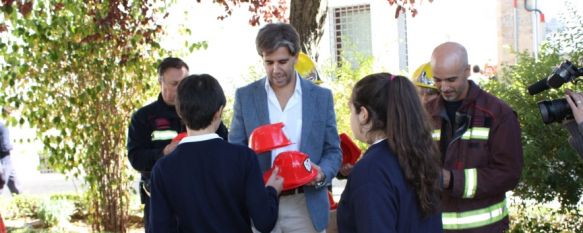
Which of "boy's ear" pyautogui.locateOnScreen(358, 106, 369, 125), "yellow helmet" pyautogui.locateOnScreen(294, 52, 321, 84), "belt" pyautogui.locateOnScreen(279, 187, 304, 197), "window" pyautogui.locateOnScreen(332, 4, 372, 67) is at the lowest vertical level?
"belt" pyautogui.locateOnScreen(279, 187, 304, 197)

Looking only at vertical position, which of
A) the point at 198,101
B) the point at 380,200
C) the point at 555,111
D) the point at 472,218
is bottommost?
the point at 472,218

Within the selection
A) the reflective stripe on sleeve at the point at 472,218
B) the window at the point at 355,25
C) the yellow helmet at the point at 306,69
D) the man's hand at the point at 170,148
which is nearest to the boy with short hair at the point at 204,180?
the man's hand at the point at 170,148

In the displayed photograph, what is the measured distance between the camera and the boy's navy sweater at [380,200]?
2.52 meters

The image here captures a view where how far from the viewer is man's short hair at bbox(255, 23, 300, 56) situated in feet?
12.0

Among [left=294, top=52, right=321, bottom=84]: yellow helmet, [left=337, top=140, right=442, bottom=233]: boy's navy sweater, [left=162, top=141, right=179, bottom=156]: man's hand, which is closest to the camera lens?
[left=337, top=140, right=442, bottom=233]: boy's navy sweater

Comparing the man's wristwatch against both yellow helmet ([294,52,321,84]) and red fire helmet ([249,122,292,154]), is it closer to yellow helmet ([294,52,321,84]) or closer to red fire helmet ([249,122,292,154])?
red fire helmet ([249,122,292,154])

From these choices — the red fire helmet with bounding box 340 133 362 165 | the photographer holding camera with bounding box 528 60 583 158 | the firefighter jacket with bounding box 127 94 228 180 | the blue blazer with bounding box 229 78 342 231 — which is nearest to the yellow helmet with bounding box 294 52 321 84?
the red fire helmet with bounding box 340 133 362 165

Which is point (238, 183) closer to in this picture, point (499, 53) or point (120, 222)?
point (120, 222)

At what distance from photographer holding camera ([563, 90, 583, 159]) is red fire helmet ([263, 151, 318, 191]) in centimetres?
119

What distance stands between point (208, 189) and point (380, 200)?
83 centimetres

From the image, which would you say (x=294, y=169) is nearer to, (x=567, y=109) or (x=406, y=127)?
(x=406, y=127)

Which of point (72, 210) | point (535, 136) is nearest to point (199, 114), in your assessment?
point (535, 136)

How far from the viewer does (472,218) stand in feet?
11.5

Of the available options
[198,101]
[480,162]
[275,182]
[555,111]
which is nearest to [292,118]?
→ [275,182]
